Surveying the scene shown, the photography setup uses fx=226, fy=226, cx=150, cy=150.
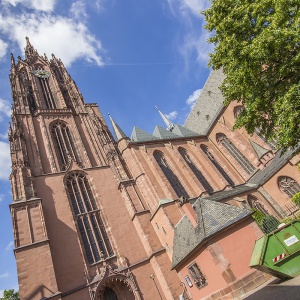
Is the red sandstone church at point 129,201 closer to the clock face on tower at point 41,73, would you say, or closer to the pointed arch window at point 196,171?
the pointed arch window at point 196,171

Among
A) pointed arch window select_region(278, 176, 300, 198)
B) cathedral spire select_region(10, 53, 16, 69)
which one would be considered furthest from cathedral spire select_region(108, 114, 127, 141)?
cathedral spire select_region(10, 53, 16, 69)

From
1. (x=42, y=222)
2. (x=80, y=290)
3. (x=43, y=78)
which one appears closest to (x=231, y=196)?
(x=80, y=290)

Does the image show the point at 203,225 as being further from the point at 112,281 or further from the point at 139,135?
the point at 139,135

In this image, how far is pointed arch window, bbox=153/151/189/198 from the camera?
803 inches

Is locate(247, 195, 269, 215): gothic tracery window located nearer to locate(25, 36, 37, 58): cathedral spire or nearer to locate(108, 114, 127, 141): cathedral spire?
locate(108, 114, 127, 141): cathedral spire

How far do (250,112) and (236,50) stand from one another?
2.43m

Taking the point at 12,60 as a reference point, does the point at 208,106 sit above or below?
below

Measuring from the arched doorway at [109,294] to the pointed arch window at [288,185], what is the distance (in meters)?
16.7

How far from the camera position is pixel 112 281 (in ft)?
49.8

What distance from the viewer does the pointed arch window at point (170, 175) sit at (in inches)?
803

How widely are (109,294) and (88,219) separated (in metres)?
5.43

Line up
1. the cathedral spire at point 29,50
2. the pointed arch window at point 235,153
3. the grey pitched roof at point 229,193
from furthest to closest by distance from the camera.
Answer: the cathedral spire at point 29,50, the pointed arch window at point 235,153, the grey pitched roof at point 229,193

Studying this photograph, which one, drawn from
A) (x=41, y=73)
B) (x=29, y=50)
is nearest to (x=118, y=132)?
(x=41, y=73)

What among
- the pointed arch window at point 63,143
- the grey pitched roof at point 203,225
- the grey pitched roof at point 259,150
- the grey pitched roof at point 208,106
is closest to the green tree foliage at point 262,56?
the grey pitched roof at point 203,225
